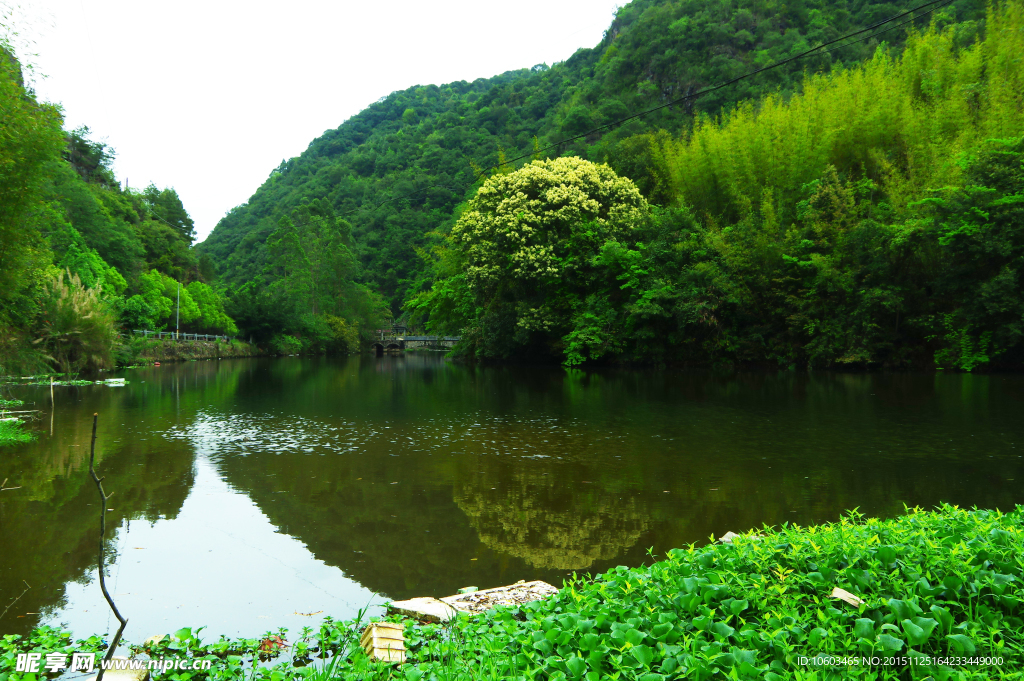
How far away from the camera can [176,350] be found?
3869 cm

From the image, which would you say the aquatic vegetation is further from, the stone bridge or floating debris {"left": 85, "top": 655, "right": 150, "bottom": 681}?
the stone bridge

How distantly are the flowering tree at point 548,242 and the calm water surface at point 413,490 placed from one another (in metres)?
15.5

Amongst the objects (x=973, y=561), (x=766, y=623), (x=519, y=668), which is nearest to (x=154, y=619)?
(x=519, y=668)

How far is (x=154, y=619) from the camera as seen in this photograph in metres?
3.87

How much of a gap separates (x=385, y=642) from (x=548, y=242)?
1071 inches

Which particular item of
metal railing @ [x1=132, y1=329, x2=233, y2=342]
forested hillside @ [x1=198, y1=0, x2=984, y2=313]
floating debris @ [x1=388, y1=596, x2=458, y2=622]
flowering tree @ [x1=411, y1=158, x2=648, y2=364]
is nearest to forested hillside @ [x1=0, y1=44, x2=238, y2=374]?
metal railing @ [x1=132, y1=329, x2=233, y2=342]

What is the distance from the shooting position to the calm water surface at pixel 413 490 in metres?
4.49

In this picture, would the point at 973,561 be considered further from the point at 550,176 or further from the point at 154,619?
the point at 550,176

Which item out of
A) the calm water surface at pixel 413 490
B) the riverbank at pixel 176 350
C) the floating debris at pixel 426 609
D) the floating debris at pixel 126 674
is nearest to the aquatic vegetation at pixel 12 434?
the calm water surface at pixel 413 490

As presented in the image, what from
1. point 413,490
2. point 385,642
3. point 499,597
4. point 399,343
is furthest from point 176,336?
point 385,642

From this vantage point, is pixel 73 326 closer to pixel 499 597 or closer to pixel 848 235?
pixel 499 597

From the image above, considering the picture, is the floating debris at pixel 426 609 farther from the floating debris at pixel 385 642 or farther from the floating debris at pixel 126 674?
the floating debris at pixel 126 674

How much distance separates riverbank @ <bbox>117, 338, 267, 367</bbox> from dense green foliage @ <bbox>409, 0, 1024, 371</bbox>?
1660 cm

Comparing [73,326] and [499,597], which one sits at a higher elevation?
[73,326]
